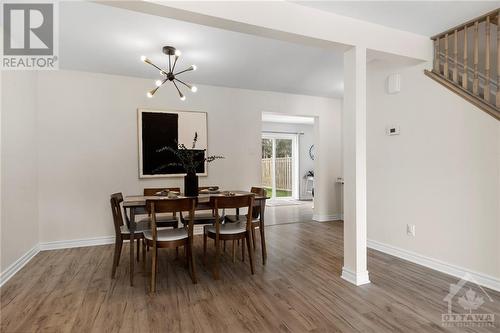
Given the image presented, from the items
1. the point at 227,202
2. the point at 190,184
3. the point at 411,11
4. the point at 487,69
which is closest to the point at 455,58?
the point at 487,69

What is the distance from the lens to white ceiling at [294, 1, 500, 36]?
2.38 meters

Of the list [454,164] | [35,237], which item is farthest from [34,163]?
[454,164]

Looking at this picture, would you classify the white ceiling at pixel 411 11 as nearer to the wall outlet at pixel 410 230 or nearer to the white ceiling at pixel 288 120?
the wall outlet at pixel 410 230

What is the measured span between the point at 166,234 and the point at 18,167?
1.92m

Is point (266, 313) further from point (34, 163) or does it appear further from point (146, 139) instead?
point (34, 163)

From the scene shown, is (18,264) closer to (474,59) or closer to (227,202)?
(227,202)

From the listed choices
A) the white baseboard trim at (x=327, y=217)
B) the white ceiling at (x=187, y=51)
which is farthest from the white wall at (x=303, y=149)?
the white ceiling at (x=187, y=51)

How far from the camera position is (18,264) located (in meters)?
2.95

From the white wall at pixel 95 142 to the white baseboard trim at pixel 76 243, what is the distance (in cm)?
6

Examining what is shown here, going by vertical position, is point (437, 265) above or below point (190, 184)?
below

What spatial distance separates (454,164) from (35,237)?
4984 millimetres

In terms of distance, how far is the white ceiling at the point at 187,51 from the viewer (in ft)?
8.36

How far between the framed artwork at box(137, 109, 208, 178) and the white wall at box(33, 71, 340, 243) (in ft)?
0.33

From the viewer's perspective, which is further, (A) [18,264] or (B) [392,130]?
(B) [392,130]
